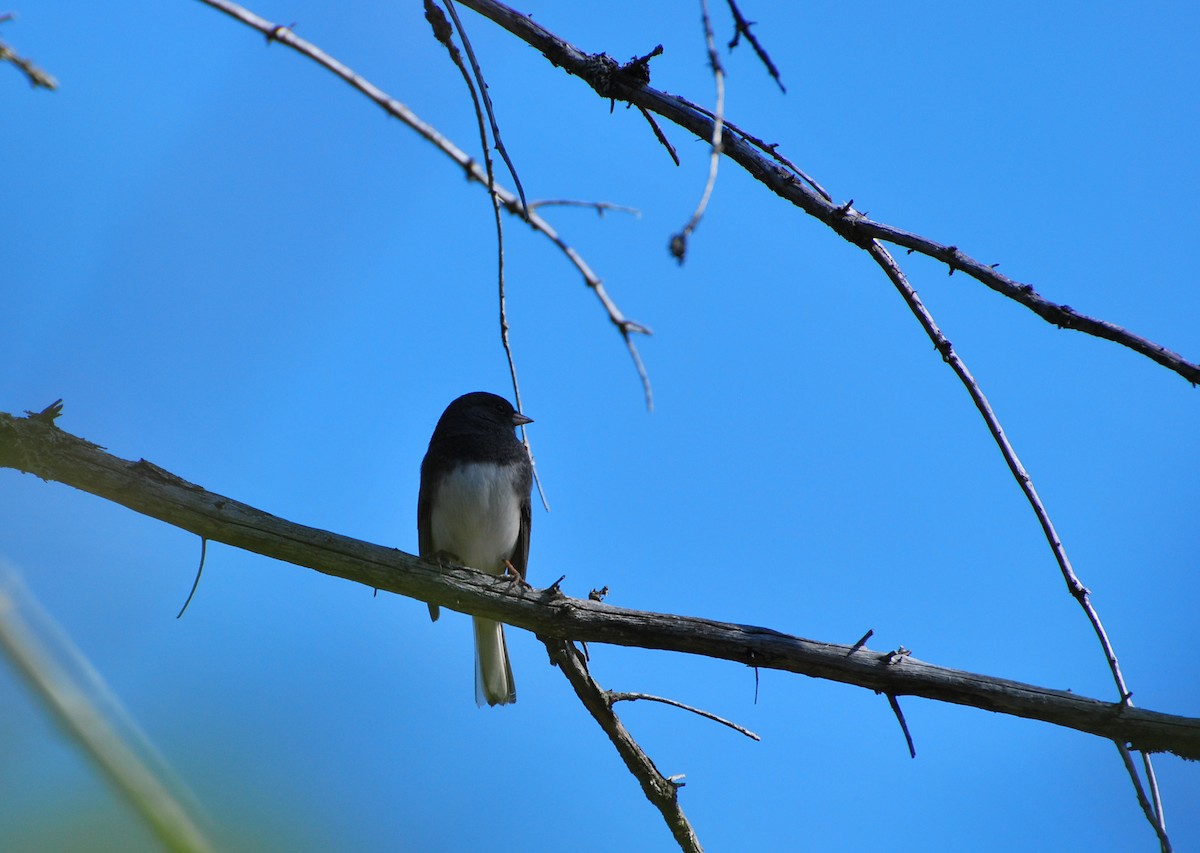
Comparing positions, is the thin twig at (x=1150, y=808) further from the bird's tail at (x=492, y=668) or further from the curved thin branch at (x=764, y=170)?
the bird's tail at (x=492, y=668)

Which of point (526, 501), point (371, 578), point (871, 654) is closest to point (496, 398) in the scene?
point (526, 501)

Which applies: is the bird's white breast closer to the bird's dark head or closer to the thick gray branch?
the bird's dark head

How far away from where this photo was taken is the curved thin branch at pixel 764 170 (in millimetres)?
2203

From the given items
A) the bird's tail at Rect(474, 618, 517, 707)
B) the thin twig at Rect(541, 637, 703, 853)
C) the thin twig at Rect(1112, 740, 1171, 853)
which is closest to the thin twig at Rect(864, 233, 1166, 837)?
the thin twig at Rect(1112, 740, 1171, 853)

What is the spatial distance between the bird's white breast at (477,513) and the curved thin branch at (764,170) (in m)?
2.98

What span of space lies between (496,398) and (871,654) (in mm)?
3434

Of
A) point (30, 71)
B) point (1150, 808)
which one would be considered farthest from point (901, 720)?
point (30, 71)

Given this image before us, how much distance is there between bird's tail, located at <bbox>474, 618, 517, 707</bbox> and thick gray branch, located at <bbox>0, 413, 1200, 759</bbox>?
170cm

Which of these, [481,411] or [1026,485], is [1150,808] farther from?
[481,411]

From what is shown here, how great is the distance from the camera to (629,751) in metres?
3.72

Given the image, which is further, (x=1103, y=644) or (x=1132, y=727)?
(x=1132, y=727)

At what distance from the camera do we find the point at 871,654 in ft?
9.95

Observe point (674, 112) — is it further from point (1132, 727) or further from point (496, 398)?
point (496, 398)

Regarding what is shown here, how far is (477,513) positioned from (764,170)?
320cm
